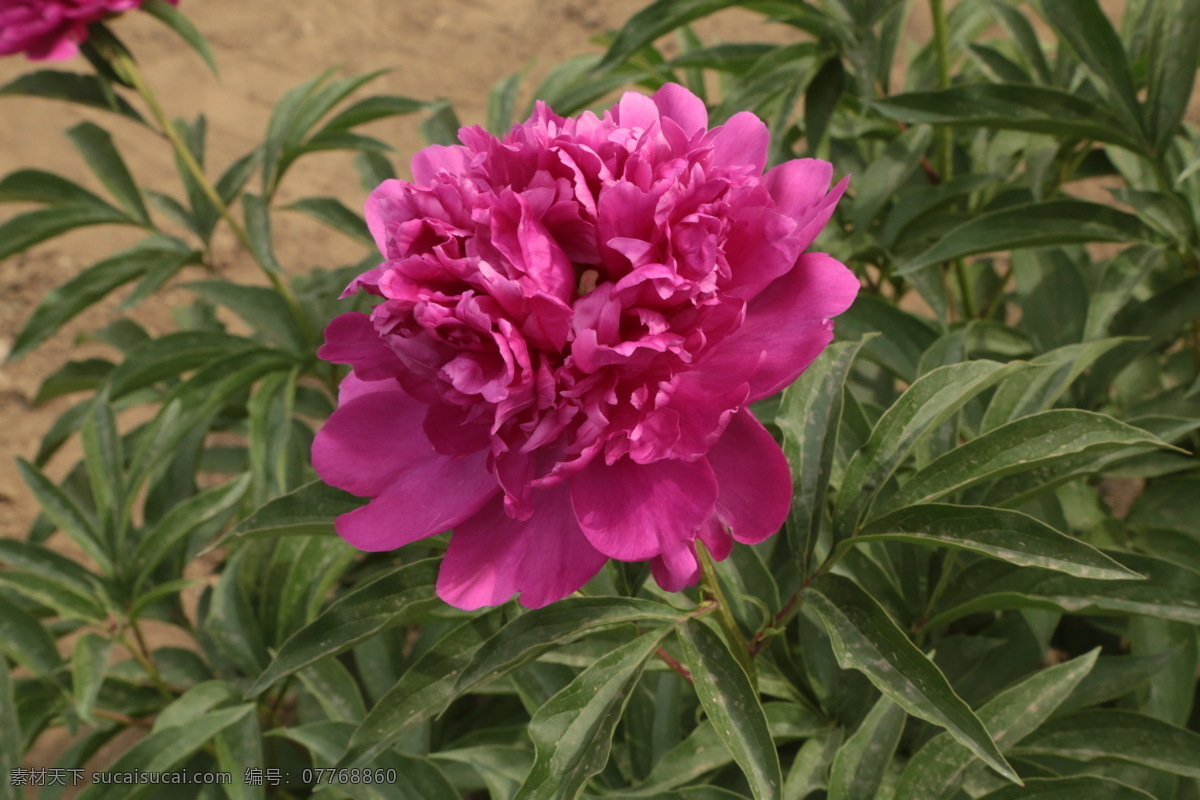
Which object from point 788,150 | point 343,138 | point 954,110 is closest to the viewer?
point 954,110

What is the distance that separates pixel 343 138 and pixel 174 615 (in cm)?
71

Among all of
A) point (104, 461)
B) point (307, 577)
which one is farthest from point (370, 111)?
point (307, 577)

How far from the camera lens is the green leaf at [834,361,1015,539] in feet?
2.37

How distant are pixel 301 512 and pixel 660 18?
699 millimetres

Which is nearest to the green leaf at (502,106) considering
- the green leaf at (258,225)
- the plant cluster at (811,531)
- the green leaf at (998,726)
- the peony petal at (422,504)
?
the plant cluster at (811,531)

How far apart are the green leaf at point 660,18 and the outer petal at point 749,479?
0.66 m

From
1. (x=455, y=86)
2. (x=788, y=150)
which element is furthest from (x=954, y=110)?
(x=455, y=86)

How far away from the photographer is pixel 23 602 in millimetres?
1331

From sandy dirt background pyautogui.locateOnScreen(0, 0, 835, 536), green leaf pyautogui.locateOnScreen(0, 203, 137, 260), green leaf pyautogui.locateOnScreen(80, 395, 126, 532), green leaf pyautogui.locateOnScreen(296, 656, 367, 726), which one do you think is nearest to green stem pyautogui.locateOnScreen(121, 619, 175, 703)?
green leaf pyautogui.locateOnScreen(80, 395, 126, 532)

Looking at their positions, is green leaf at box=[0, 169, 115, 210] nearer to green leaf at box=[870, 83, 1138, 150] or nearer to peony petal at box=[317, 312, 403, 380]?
peony petal at box=[317, 312, 403, 380]

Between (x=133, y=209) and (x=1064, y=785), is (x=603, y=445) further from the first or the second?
(x=133, y=209)

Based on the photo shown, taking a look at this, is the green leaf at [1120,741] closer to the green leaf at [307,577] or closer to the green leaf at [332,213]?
the green leaf at [307,577]

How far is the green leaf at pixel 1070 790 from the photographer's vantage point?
0.75 m

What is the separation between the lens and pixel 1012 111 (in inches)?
39.9
